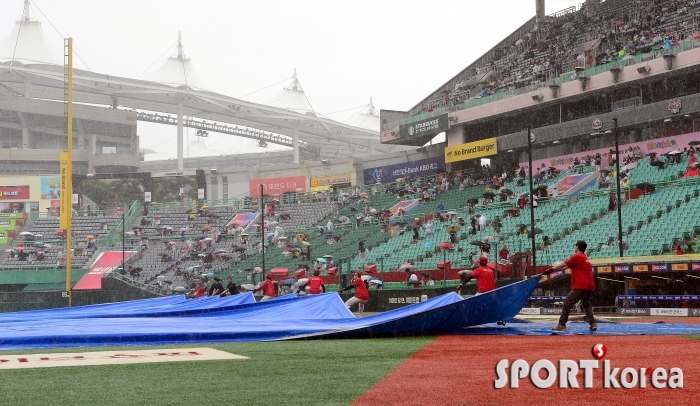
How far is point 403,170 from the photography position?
52500 millimetres

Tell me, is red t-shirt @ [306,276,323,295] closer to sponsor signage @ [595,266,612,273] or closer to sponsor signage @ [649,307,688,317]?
sponsor signage @ [595,266,612,273]

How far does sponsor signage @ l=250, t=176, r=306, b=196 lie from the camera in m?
59.3

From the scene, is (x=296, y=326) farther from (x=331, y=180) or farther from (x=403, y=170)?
(x=331, y=180)

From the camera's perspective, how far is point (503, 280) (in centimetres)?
2722

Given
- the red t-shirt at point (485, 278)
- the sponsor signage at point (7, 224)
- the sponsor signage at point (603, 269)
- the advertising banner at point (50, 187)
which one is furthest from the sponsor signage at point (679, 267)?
the advertising banner at point (50, 187)

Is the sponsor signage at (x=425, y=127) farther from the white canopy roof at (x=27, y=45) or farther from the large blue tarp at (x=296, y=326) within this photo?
the white canopy roof at (x=27, y=45)

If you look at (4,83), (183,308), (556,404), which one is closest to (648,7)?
(183,308)

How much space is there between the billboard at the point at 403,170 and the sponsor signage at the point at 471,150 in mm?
1881

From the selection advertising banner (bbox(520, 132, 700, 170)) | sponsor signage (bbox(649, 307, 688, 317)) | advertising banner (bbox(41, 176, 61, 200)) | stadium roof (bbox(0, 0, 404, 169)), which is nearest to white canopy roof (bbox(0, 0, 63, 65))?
stadium roof (bbox(0, 0, 404, 169))

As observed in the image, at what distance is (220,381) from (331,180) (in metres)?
50.3

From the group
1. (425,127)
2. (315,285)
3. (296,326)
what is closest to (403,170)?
(425,127)

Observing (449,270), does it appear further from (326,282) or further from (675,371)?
(675,371)

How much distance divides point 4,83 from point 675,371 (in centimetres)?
8575

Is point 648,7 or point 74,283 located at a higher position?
point 648,7
